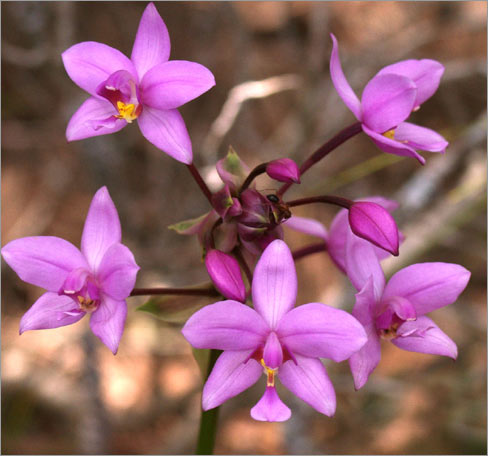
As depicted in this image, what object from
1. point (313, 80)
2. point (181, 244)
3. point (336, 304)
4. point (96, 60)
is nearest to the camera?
point (96, 60)

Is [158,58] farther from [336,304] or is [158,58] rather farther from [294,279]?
[336,304]

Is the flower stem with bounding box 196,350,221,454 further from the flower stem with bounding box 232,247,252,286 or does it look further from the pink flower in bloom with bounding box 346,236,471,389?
the pink flower in bloom with bounding box 346,236,471,389

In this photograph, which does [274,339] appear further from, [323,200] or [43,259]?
[43,259]

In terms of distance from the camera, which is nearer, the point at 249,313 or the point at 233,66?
the point at 249,313

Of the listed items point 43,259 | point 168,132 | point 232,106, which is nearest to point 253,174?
point 168,132

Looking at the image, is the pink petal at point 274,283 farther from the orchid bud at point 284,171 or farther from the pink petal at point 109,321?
the pink petal at point 109,321

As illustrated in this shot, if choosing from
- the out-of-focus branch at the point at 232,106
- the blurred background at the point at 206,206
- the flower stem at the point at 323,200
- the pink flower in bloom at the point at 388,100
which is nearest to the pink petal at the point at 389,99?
the pink flower in bloom at the point at 388,100

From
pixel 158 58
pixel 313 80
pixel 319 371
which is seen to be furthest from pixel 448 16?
pixel 319 371
